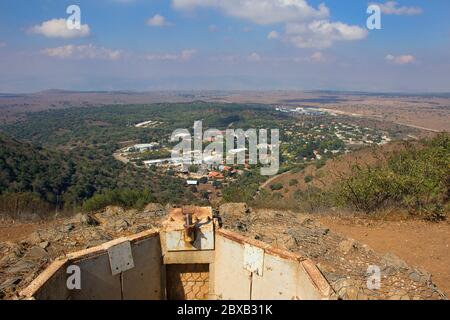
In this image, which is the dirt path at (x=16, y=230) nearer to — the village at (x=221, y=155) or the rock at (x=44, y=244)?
the rock at (x=44, y=244)

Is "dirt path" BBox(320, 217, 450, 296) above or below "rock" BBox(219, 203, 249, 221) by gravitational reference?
below

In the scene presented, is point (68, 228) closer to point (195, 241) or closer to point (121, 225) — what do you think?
point (121, 225)

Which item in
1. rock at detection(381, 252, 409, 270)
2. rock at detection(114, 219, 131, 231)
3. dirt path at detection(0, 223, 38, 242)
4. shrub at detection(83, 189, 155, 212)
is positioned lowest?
shrub at detection(83, 189, 155, 212)

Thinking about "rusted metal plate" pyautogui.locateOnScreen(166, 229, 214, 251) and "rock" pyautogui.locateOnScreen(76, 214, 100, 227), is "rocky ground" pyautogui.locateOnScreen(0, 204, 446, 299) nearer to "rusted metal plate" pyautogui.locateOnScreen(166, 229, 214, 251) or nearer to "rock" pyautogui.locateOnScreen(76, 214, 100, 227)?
Answer: "rock" pyautogui.locateOnScreen(76, 214, 100, 227)

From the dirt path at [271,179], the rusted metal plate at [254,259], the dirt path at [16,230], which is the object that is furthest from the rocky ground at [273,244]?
the dirt path at [271,179]

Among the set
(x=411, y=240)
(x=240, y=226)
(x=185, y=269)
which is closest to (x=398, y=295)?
(x=185, y=269)

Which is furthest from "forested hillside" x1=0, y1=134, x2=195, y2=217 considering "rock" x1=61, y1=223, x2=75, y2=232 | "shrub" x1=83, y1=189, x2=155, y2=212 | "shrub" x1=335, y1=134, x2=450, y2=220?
"shrub" x1=335, y1=134, x2=450, y2=220
